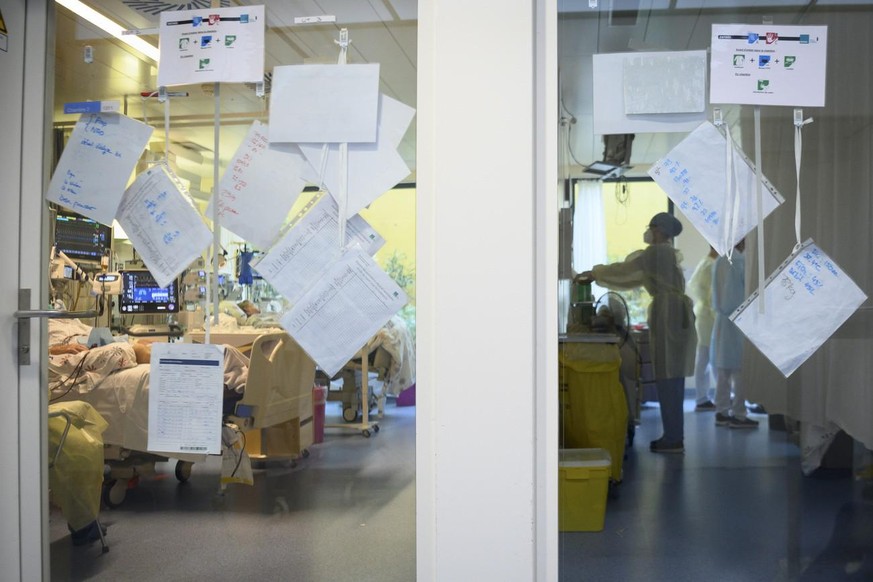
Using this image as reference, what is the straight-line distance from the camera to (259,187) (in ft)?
5.95

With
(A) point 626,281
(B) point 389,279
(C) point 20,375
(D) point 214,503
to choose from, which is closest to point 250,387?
(D) point 214,503

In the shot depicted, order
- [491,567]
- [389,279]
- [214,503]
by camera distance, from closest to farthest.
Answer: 1. [491,567]
2. [389,279]
3. [214,503]

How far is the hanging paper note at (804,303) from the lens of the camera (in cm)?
167

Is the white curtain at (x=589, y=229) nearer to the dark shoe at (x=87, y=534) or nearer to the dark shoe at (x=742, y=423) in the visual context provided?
the dark shoe at (x=742, y=423)

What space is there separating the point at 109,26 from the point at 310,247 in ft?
2.54

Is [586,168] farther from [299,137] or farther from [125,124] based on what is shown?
[125,124]

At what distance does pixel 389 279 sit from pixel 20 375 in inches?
39.4

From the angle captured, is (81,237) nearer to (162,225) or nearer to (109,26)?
(162,225)

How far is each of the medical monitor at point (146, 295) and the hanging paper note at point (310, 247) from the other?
24 centimetres

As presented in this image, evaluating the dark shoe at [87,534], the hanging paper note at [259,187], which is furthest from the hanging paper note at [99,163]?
the dark shoe at [87,534]

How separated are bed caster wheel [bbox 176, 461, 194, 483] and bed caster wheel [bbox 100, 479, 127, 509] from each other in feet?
0.52

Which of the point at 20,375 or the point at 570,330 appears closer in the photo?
the point at 570,330

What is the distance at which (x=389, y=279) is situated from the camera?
175 cm

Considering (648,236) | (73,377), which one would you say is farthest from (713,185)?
(73,377)
